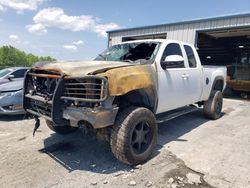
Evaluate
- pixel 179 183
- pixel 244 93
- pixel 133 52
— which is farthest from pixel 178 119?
pixel 244 93

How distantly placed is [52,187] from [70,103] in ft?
3.95

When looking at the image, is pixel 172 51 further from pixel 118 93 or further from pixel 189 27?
pixel 189 27

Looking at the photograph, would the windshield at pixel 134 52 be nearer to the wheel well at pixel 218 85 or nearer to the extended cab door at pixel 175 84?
the extended cab door at pixel 175 84

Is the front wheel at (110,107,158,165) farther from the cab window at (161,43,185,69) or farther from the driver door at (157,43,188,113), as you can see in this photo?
the cab window at (161,43,185,69)

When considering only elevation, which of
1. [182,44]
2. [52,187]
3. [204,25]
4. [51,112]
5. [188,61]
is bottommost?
[52,187]

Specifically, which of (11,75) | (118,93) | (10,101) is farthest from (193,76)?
(11,75)

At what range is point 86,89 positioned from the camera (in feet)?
12.3

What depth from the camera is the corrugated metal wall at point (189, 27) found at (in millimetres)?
11772

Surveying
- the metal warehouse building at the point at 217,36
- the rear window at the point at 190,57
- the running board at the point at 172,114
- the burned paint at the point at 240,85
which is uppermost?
the metal warehouse building at the point at 217,36

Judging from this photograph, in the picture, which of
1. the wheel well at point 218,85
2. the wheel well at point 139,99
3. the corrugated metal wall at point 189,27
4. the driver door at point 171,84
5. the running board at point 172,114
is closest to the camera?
the wheel well at point 139,99

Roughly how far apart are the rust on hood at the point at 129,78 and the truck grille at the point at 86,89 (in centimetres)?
12

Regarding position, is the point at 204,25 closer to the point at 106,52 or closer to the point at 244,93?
the point at 244,93

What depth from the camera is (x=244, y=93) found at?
1548cm

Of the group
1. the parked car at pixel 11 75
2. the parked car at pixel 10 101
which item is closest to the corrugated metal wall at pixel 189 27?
the parked car at pixel 11 75
